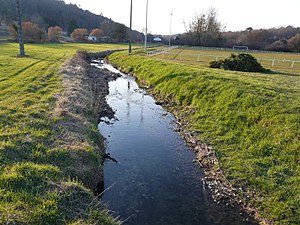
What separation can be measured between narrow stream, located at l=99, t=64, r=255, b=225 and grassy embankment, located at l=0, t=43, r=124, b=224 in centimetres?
109

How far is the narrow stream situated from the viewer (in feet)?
24.0

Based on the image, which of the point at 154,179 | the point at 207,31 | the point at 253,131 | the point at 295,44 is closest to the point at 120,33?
the point at 207,31

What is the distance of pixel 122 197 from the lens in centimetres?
798

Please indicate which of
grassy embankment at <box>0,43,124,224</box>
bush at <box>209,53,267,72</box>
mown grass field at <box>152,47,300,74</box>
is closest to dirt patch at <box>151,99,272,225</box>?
grassy embankment at <box>0,43,124,224</box>

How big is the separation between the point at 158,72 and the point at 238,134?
1476 cm

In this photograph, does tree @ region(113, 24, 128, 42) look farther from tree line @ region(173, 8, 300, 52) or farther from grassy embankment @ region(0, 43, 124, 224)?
grassy embankment @ region(0, 43, 124, 224)

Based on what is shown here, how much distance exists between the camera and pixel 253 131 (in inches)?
436

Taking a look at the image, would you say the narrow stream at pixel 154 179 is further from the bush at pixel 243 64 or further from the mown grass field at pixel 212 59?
the mown grass field at pixel 212 59

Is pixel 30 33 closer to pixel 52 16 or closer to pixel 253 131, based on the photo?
pixel 253 131

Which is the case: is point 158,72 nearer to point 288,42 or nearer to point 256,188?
point 256,188

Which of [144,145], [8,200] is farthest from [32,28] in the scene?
[8,200]

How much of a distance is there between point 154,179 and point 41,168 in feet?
12.9

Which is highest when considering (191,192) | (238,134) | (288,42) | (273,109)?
(288,42)

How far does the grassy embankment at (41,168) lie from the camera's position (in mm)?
5500
